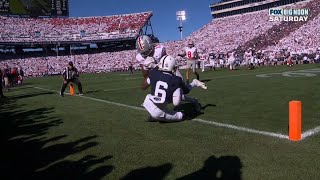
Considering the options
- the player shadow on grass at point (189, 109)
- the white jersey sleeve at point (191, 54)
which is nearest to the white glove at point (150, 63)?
the player shadow on grass at point (189, 109)

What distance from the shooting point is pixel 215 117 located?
7797mm

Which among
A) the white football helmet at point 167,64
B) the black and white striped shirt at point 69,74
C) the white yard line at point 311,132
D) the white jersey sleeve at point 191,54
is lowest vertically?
the white yard line at point 311,132

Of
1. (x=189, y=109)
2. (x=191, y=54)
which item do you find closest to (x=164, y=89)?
(x=189, y=109)

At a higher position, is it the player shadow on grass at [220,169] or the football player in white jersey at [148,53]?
the football player in white jersey at [148,53]

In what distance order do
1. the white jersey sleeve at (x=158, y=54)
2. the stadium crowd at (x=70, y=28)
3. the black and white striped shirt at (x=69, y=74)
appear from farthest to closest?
the stadium crowd at (x=70, y=28), the black and white striped shirt at (x=69, y=74), the white jersey sleeve at (x=158, y=54)

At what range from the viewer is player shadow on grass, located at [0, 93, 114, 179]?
468 centimetres

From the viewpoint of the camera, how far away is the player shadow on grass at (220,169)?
4.26m

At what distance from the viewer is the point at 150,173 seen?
448 cm

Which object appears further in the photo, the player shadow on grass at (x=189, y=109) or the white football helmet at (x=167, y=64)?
the player shadow on grass at (x=189, y=109)

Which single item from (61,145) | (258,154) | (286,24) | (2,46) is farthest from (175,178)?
(2,46)

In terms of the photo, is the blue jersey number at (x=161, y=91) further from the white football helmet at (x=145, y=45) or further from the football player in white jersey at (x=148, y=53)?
the white football helmet at (x=145, y=45)

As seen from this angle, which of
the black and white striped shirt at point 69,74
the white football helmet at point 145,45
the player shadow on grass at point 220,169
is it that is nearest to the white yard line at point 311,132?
the player shadow on grass at point 220,169

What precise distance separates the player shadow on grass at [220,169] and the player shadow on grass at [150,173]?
0.93 ft

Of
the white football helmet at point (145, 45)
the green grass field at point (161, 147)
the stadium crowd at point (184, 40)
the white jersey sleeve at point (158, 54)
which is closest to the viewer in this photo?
the green grass field at point (161, 147)
